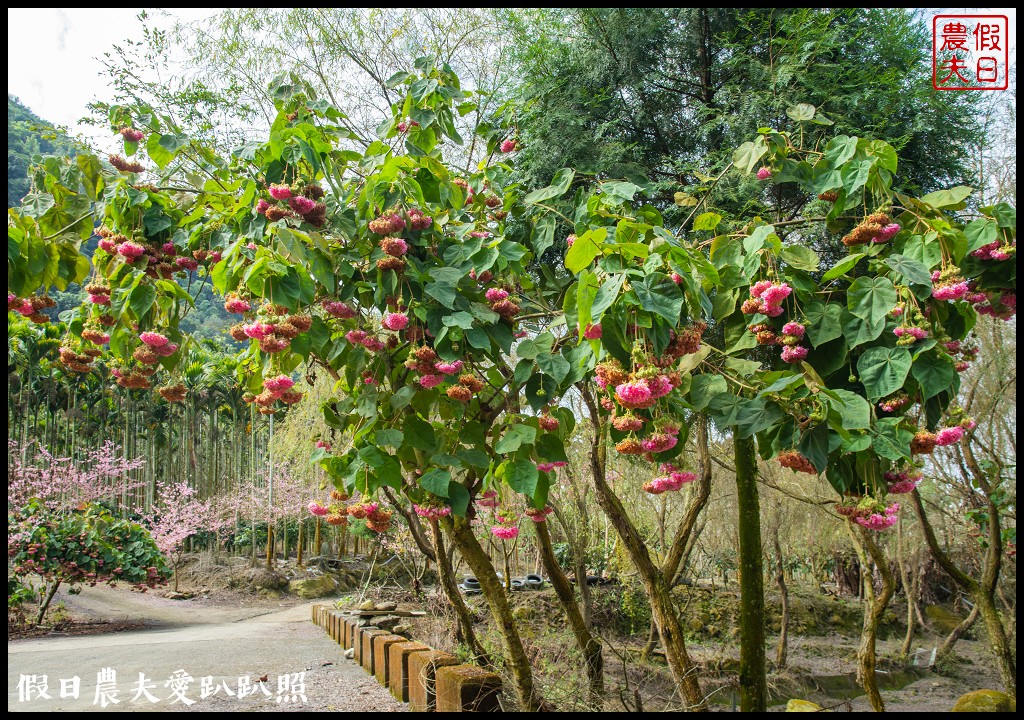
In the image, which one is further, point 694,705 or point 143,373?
point 694,705

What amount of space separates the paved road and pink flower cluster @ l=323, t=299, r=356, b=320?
2173 mm

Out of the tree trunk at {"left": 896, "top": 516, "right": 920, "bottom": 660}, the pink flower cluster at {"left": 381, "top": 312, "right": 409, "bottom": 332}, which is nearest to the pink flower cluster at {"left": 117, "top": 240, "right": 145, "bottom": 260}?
the pink flower cluster at {"left": 381, "top": 312, "right": 409, "bottom": 332}

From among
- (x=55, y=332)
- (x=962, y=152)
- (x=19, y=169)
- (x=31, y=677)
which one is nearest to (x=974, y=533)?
(x=962, y=152)

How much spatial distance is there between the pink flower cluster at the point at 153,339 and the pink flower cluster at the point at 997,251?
263 centimetres

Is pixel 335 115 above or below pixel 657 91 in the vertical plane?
below

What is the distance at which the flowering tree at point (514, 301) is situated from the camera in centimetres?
181

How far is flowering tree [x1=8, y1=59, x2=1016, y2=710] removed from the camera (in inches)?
71.4

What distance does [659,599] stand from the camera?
313 cm

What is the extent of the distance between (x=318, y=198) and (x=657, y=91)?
181 centimetres

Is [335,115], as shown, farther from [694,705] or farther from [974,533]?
[974,533]

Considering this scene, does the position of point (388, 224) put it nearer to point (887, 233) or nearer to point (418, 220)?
point (418, 220)

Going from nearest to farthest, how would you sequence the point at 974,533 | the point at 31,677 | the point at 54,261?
the point at 54,261
the point at 31,677
the point at 974,533

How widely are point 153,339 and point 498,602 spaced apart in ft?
5.86

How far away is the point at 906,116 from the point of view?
2855 millimetres
